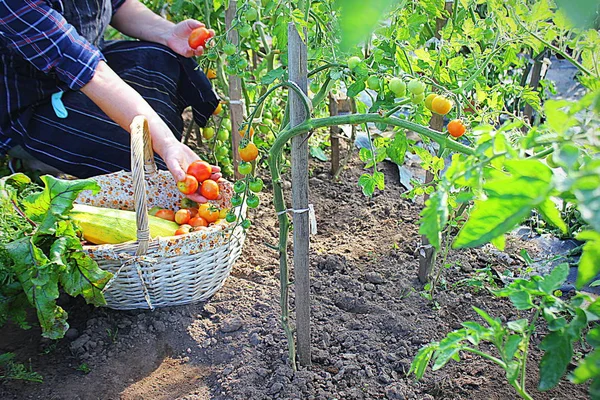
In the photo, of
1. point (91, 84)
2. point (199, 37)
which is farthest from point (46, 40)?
point (199, 37)

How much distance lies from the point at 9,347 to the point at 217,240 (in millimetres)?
792

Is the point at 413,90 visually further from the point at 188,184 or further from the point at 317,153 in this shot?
the point at 317,153

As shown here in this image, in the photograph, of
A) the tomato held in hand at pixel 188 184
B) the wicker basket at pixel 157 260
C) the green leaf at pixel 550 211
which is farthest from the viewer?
the tomato held in hand at pixel 188 184

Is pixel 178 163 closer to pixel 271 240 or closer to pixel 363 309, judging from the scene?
pixel 271 240

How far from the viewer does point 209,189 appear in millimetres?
2113

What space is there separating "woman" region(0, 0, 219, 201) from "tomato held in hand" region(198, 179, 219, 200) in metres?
0.06

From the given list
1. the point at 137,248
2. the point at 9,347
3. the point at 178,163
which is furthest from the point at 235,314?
the point at 9,347

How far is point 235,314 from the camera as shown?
1.97m

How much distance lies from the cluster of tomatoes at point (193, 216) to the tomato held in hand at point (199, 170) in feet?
0.38

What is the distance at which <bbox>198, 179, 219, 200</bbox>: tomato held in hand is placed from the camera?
6.92 ft

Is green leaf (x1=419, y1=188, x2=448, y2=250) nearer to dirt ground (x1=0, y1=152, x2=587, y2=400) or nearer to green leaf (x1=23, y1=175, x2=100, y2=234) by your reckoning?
dirt ground (x1=0, y1=152, x2=587, y2=400)

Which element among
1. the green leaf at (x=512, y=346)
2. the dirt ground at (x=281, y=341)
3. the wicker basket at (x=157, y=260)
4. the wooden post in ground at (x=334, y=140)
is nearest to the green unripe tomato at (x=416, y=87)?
the green leaf at (x=512, y=346)

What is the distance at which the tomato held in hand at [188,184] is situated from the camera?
2.04 m

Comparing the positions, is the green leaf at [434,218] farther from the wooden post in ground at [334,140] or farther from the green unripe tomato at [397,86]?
the wooden post in ground at [334,140]
